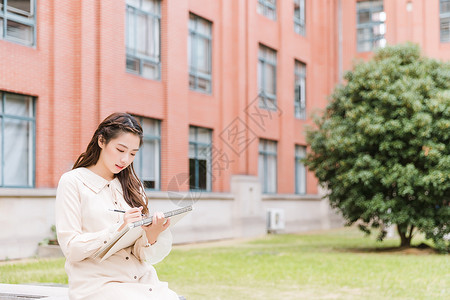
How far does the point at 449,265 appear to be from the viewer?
1412 cm

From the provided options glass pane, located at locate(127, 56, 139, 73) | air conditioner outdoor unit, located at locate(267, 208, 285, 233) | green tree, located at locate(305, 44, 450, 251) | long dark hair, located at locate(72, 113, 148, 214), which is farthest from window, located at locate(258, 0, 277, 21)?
long dark hair, located at locate(72, 113, 148, 214)

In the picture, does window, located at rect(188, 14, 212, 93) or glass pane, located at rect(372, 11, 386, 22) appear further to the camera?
glass pane, located at rect(372, 11, 386, 22)

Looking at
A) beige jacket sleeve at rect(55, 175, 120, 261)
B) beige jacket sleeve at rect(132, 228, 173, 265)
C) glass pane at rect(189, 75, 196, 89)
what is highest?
glass pane at rect(189, 75, 196, 89)

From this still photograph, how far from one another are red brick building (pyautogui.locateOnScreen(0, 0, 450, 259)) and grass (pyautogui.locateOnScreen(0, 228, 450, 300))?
1.99 m

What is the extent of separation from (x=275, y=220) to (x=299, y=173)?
4476mm

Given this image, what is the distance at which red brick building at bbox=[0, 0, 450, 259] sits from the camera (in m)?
16.5

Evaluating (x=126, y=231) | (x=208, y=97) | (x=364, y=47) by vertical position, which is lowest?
(x=126, y=231)

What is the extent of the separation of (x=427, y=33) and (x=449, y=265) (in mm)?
21891

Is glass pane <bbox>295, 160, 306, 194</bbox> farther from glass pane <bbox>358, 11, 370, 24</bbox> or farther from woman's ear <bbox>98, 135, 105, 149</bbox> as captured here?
woman's ear <bbox>98, 135, 105, 149</bbox>

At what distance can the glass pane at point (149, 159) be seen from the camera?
67.9 feet

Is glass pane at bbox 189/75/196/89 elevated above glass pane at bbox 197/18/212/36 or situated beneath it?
situated beneath

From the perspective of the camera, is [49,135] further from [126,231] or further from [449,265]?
[126,231]

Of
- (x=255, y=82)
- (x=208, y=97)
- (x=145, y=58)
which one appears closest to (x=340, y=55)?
(x=255, y=82)

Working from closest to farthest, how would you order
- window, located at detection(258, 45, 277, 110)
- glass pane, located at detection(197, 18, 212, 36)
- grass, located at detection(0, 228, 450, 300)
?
grass, located at detection(0, 228, 450, 300)
glass pane, located at detection(197, 18, 212, 36)
window, located at detection(258, 45, 277, 110)
